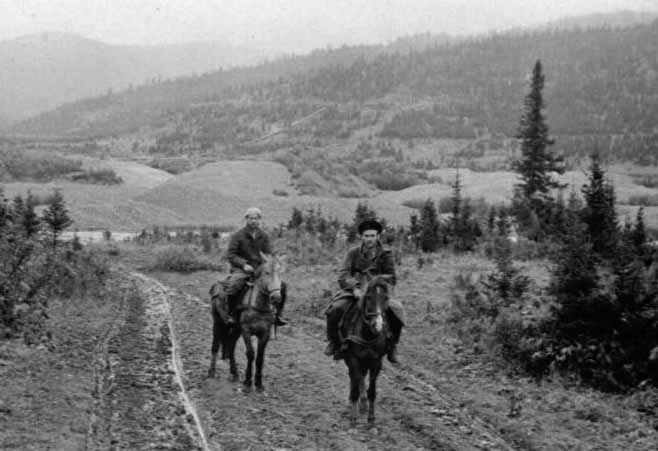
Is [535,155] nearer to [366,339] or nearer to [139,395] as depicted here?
[366,339]

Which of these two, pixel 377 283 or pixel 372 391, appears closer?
pixel 377 283

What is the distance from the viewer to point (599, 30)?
195000mm

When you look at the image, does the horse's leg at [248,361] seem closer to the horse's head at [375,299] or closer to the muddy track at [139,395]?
the muddy track at [139,395]

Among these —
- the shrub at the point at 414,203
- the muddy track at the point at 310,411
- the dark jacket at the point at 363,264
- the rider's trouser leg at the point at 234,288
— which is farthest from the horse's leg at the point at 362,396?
the shrub at the point at 414,203

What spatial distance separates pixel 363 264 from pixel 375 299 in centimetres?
98

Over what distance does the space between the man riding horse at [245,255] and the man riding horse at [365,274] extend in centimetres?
167

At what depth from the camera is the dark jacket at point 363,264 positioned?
1055 centimetres

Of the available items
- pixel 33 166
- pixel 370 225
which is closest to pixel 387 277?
pixel 370 225

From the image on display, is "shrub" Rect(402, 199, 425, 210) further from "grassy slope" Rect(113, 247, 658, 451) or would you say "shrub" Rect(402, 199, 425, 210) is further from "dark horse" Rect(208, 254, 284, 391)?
"dark horse" Rect(208, 254, 284, 391)

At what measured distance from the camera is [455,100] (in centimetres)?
15750

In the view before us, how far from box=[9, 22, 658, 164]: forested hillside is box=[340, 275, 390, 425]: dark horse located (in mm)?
112577

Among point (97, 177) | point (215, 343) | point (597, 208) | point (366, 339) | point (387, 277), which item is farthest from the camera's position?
point (97, 177)

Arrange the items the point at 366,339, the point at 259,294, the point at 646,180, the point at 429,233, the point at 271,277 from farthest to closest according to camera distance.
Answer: the point at 646,180
the point at 429,233
the point at 259,294
the point at 271,277
the point at 366,339

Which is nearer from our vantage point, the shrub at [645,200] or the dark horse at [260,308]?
the dark horse at [260,308]
